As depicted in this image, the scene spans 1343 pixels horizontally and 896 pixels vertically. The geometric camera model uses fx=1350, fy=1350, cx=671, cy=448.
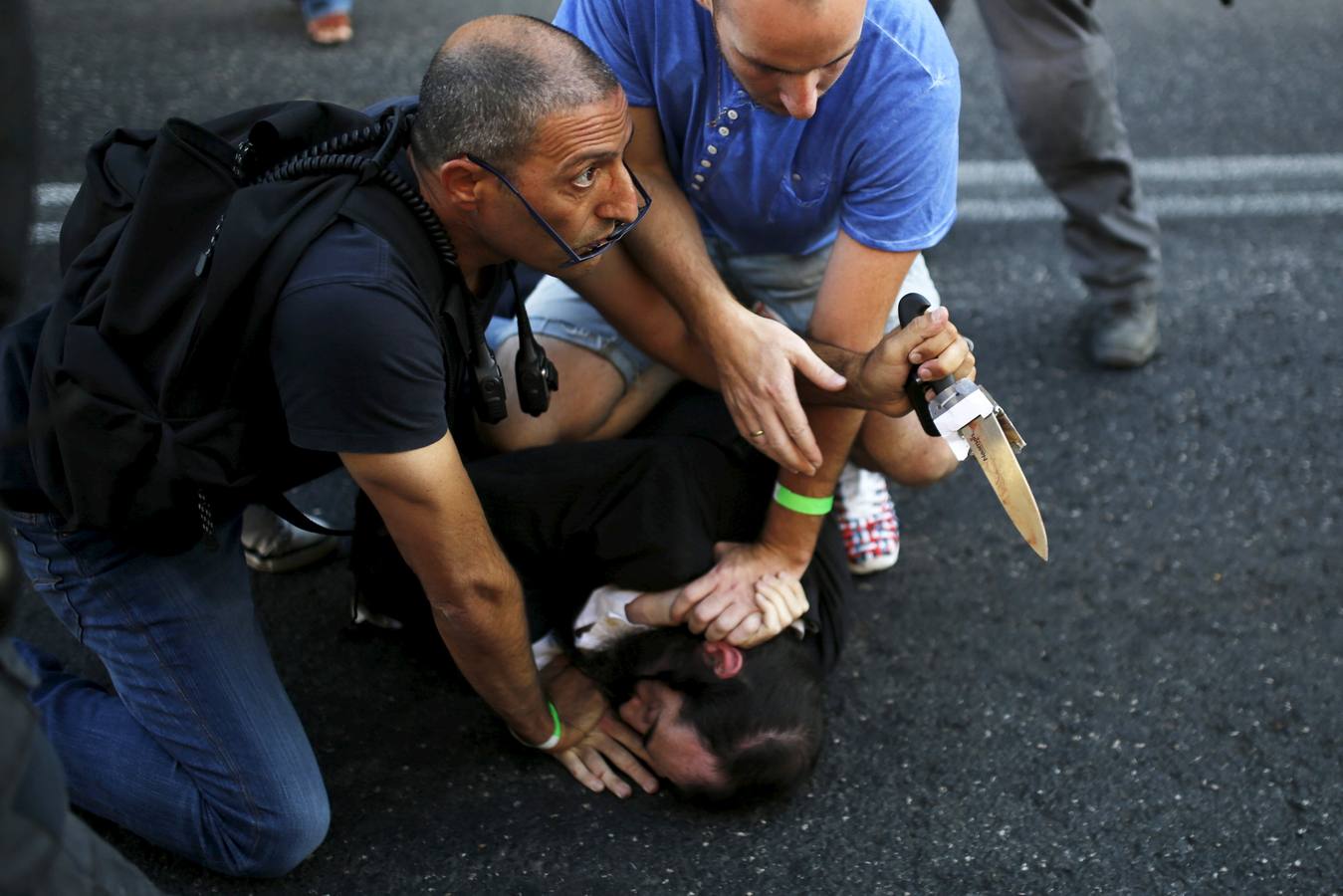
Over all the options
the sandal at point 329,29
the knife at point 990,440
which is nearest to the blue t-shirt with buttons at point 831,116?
the knife at point 990,440

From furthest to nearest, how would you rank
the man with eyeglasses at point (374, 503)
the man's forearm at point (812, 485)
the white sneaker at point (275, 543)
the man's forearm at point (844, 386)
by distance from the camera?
the white sneaker at point (275, 543) < the man's forearm at point (812, 485) < the man's forearm at point (844, 386) < the man with eyeglasses at point (374, 503)

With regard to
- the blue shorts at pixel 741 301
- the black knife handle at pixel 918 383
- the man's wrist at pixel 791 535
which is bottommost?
the man's wrist at pixel 791 535

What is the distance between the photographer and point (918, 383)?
2150mm

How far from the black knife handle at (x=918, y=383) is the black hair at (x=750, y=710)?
49 centimetres

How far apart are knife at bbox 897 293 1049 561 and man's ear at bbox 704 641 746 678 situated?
53 centimetres

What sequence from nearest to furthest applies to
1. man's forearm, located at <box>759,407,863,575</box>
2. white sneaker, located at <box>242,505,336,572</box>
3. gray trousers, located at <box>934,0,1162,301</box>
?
man's forearm, located at <box>759,407,863,575</box> → white sneaker, located at <box>242,505,336,572</box> → gray trousers, located at <box>934,0,1162,301</box>

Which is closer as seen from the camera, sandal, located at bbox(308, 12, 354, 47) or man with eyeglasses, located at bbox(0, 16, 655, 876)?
man with eyeglasses, located at bbox(0, 16, 655, 876)

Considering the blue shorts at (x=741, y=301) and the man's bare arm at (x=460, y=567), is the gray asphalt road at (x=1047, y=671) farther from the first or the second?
the blue shorts at (x=741, y=301)

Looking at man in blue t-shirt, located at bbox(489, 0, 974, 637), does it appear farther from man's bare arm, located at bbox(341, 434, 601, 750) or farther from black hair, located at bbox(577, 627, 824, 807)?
man's bare arm, located at bbox(341, 434, 601, 750)

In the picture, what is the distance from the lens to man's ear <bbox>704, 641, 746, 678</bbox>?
2293mm

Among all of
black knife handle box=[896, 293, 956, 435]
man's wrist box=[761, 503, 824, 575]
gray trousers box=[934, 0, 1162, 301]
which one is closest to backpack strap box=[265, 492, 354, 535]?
man's wrist box=[761, 503, 824, 575]

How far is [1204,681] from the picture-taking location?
256 centimetres

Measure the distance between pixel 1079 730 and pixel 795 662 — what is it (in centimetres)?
56

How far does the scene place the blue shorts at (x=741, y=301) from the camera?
2738 mm
